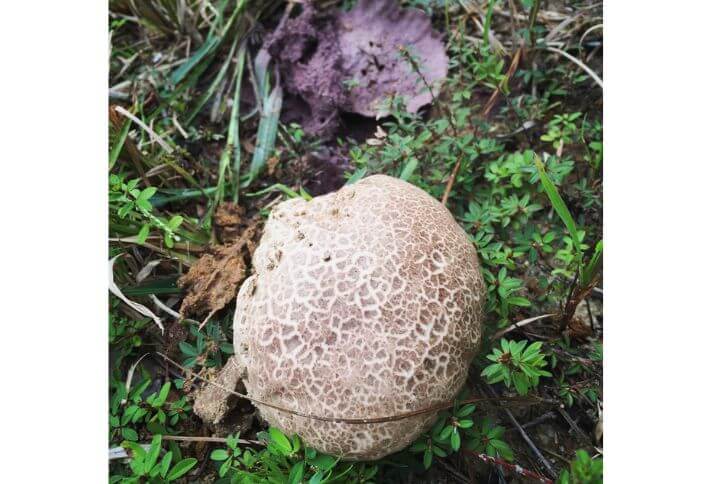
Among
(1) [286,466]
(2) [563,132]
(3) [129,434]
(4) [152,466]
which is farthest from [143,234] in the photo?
(2) [563,132]

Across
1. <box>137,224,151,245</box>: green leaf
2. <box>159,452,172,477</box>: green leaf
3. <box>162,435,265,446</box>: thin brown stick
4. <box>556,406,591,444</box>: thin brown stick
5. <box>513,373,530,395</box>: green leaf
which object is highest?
<box>137,224,151,245</box>: green leaf

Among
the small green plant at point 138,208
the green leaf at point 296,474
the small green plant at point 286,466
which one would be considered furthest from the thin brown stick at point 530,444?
the small green plant at point 138,208

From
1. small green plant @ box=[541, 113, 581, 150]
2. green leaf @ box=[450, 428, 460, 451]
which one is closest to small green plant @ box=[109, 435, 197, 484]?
green leaf @ box=[450, 428, 460, 451]

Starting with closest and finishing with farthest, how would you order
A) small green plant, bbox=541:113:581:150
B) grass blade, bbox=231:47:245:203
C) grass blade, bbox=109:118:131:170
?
grass blade, bbox=109:118:131:170 < small green plant, bbox=541:113:581:150 < grass blade, bbox=231:47:245:203

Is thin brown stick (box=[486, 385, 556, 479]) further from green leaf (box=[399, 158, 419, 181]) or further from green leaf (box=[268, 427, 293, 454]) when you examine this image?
green leaf (box=[399, 158, 419, 181])

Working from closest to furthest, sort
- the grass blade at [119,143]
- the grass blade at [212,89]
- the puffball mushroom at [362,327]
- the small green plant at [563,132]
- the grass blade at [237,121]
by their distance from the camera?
the puffball mushroom at [362,327]
the grass blade at [119,143]
the small green plant at [563,132]
the grass blade at [237,121]
the grass blade at [212,89]

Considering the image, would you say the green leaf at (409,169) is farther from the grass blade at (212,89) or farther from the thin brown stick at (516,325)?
the grass blade at (212,89)
